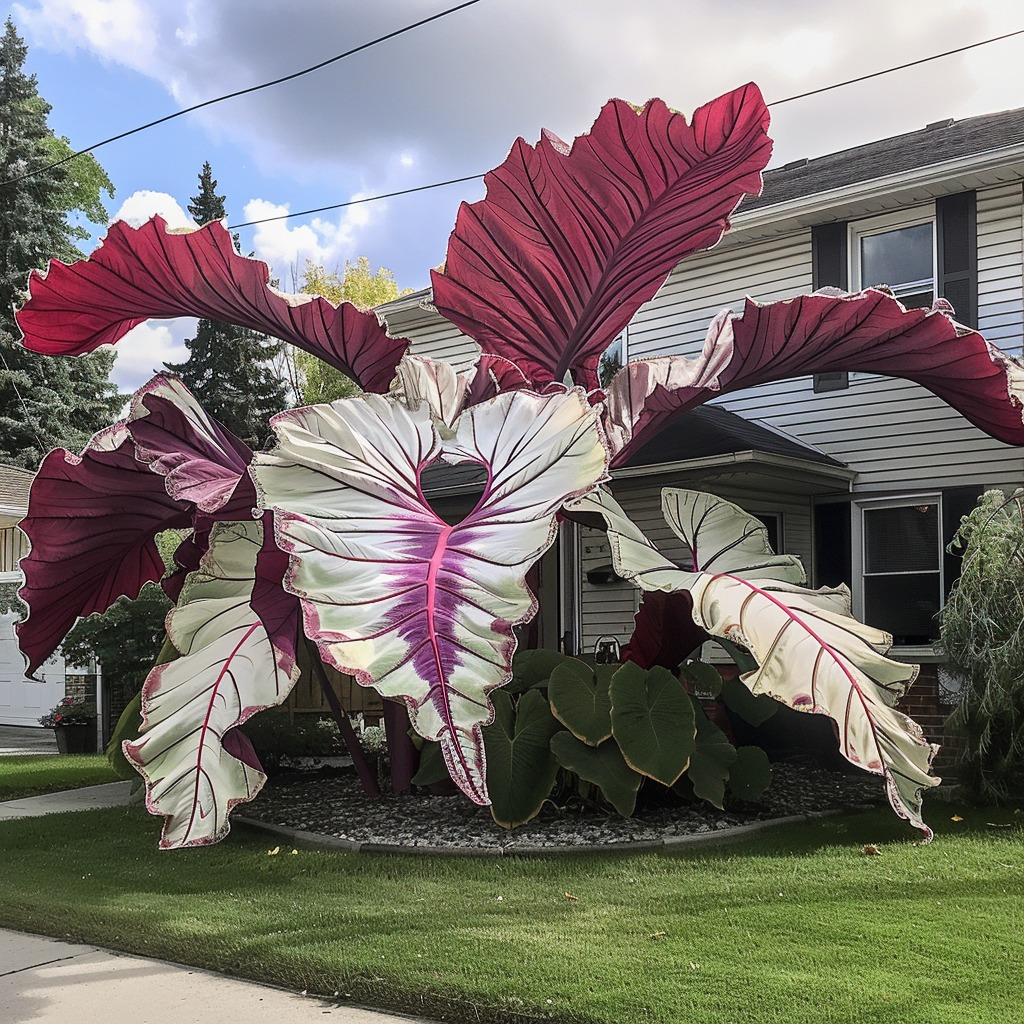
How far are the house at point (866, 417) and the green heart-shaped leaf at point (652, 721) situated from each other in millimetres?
2193

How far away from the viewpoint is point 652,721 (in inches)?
Result: 235

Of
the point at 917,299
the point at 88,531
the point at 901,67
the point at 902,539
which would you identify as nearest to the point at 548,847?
the point at 88,531

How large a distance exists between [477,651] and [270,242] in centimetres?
3226

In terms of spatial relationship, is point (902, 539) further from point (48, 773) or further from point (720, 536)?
point (48, 773)

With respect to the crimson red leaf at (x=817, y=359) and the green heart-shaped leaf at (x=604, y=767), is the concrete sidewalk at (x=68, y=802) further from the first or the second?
the crimson red leaf at (x=817, y=359)

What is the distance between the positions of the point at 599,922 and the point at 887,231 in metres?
7.30

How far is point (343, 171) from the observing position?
19.4 metres

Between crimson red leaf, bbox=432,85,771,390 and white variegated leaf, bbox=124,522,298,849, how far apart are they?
7.53 feet

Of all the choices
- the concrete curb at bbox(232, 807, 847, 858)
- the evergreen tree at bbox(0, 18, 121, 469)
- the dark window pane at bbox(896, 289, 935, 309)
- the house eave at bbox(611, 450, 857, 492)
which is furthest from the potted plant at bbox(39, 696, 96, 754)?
the evergreen tree at bbox(0, 18, 121, 469)

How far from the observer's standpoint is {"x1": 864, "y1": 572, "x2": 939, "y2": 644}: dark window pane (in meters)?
8.96

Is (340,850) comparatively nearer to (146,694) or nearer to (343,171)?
(146,694)

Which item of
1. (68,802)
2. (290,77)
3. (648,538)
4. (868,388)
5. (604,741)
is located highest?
(290,77)

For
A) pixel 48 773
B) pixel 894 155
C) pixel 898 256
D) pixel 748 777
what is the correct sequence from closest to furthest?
pixel 748 777, pixel 898 256, pixel 48 773, pixel 894 155

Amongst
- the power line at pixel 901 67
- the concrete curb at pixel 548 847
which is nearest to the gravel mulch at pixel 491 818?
the concrete curb at pixel 548 847
